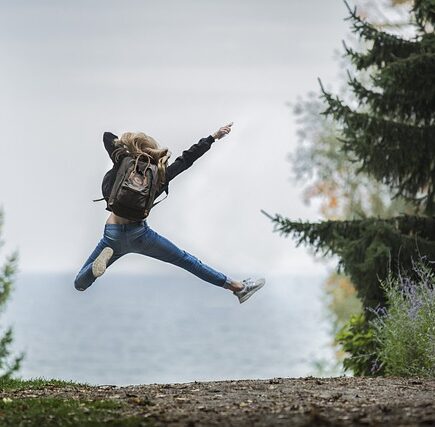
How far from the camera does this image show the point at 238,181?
51656 millimetres

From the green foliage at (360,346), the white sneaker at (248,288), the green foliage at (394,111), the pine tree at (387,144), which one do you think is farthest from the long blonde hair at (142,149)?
the green foliage at (360,346)

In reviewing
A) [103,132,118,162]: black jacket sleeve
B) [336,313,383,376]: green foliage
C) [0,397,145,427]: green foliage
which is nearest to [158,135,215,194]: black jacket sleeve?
[103,132,118,162]: black jacket sleeve

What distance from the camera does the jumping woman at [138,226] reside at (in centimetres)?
780

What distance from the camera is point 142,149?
793 centimetres

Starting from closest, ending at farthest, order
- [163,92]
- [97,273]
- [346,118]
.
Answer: [97,273]
[346,118]
[163,92]

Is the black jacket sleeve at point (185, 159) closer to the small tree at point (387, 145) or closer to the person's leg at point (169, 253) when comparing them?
the person's leg at point (169, 253)

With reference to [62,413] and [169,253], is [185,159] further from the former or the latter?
[62,413]

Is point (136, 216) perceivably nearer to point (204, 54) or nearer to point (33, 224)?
point (204, 54)

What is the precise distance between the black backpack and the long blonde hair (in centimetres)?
6

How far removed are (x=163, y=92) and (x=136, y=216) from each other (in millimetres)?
41355

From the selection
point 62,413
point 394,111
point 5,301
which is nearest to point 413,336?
point 394,111

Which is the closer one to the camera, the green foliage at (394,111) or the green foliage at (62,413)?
the green foliage at (62,413)

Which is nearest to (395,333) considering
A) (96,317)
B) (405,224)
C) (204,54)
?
(405,224)

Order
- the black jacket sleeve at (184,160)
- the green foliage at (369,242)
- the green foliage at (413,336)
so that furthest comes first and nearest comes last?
the green foliage at (369,242) → the green foliage at (413,336) → the black jacket sleeve at (184,160)
